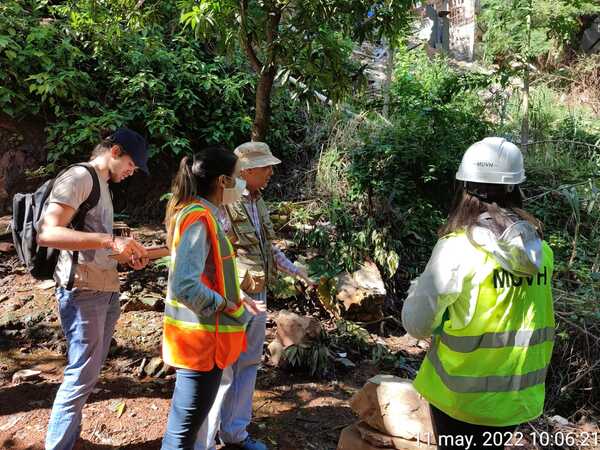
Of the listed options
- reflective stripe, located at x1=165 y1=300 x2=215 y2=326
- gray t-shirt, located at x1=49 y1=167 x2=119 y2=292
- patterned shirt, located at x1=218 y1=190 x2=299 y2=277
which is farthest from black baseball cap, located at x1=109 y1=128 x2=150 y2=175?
reflective stripe, located at x1=165 y1=300 x2=215 y2=326

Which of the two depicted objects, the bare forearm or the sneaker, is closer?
the bare forearm

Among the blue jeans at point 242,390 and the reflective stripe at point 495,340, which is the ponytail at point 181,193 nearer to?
the blue jeans at point 242,390

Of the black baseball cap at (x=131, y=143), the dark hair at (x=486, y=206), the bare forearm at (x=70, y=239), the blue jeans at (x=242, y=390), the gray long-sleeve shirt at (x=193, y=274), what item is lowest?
the blue jeans at (x=242, y=390)

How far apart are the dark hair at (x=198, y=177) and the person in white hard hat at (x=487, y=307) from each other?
1.00 meters

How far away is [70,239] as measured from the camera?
2.04 metres

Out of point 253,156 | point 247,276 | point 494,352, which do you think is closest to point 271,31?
point 253,156

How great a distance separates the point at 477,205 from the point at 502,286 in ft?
0.99

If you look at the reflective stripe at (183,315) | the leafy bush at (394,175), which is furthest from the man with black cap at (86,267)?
the leafy bush at (394,175)

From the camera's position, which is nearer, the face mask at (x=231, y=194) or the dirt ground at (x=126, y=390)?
the face mask at (x=231, y=194)

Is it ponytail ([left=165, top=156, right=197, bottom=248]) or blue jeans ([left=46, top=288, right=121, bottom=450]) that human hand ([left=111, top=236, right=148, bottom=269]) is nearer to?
ponytail ([left=165, top=156, right=197, bottom=248])

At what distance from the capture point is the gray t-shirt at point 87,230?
2.15m

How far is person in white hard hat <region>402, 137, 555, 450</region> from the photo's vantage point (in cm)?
164

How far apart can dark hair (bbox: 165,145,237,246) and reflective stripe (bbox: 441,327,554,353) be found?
3.89 feet

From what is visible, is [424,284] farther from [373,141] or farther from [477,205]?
[373,141]
